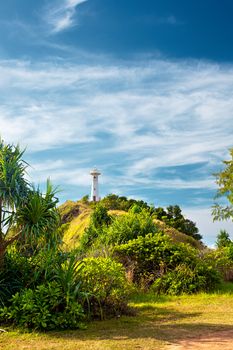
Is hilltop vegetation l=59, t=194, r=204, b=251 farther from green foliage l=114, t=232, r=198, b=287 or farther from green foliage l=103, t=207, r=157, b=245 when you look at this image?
green foliage l=114, t=232, r=198, b=287

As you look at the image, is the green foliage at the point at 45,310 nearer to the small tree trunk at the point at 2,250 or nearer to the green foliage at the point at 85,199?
the small tree trunk at the point at 2,250

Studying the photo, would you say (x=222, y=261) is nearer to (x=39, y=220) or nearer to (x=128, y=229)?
(x=128, y=229)

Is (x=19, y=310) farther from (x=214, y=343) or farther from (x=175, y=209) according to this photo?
(x=175, y=209)

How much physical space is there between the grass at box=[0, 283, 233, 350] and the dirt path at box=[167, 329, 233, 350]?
0.21 metres

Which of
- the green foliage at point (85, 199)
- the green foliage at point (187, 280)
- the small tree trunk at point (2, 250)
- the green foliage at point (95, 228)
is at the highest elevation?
the green foliage at point (85, 199)

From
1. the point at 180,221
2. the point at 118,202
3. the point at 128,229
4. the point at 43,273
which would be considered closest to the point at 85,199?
the point at 118,202

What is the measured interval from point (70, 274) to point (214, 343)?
3.87 meters

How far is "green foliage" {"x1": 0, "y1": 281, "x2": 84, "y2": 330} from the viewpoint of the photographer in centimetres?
1091

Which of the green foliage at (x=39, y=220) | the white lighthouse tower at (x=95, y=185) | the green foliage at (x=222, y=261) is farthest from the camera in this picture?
the white lighthouse tower at (x=95, y=185)

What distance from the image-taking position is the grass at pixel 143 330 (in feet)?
31.5

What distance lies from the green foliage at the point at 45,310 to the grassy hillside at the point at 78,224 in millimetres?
15753

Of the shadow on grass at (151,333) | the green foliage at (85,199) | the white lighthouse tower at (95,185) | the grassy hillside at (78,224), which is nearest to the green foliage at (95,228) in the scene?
the grassy hillside at (78,224)

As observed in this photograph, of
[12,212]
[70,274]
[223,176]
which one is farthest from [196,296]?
[223,176]

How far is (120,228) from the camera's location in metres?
21.5
